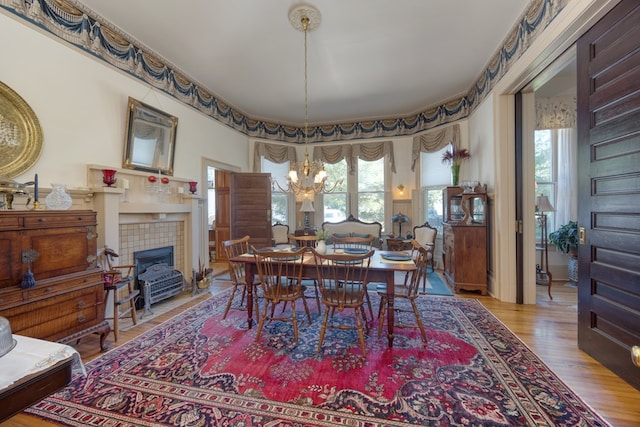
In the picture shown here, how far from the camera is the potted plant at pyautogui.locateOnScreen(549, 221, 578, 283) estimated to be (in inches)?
160

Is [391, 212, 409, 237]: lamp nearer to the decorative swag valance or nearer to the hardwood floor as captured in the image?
the decorative swag valance

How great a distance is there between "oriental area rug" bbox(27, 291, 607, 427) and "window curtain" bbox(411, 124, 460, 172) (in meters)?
3.56

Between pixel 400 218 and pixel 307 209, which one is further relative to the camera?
pixel 307 209

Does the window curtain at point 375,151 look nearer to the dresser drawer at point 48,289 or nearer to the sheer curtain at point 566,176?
the sheer curtain at point 566,176

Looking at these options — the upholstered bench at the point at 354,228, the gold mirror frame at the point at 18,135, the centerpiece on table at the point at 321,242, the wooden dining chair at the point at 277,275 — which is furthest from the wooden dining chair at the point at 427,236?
the gold mirror frame at the point at 18,135

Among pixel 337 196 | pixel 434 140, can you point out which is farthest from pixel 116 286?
pixel 434 140

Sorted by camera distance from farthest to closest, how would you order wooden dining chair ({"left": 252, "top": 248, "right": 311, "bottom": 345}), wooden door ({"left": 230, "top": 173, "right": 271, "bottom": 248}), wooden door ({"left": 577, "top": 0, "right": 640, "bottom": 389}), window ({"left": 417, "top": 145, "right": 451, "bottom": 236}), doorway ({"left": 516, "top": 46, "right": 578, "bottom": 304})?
wooden door ({"left": 230, "top": 173, "right": 271, "bottom": 248})
window ({"left": 417, "top": 145, "right": 451, "bottom": 236})
doorway ({"left": 516, "top": 46, "right": 578, "bottom": 304})
wooden dining chair ({"left": 252, "top": 248, "right": 311, "bottom": 345})
wooden door ({"left": 577, "top": 0, "right": 640, "bottom": 389})

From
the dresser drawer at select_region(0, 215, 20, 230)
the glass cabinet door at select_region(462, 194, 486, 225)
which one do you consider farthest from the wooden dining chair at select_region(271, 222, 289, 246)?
the dresser drawer at select_region(0, 215, 20, 230)

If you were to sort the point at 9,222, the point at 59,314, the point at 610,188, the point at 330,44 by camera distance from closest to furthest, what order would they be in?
the point at 9,222, the point at 610,188, the point at 59,314, the point at 330,44

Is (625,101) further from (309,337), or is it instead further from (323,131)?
(323,131)

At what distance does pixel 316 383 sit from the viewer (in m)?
1.88

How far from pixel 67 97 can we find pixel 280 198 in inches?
169

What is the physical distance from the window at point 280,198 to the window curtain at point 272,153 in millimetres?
243

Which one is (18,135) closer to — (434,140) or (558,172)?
(434,140)
